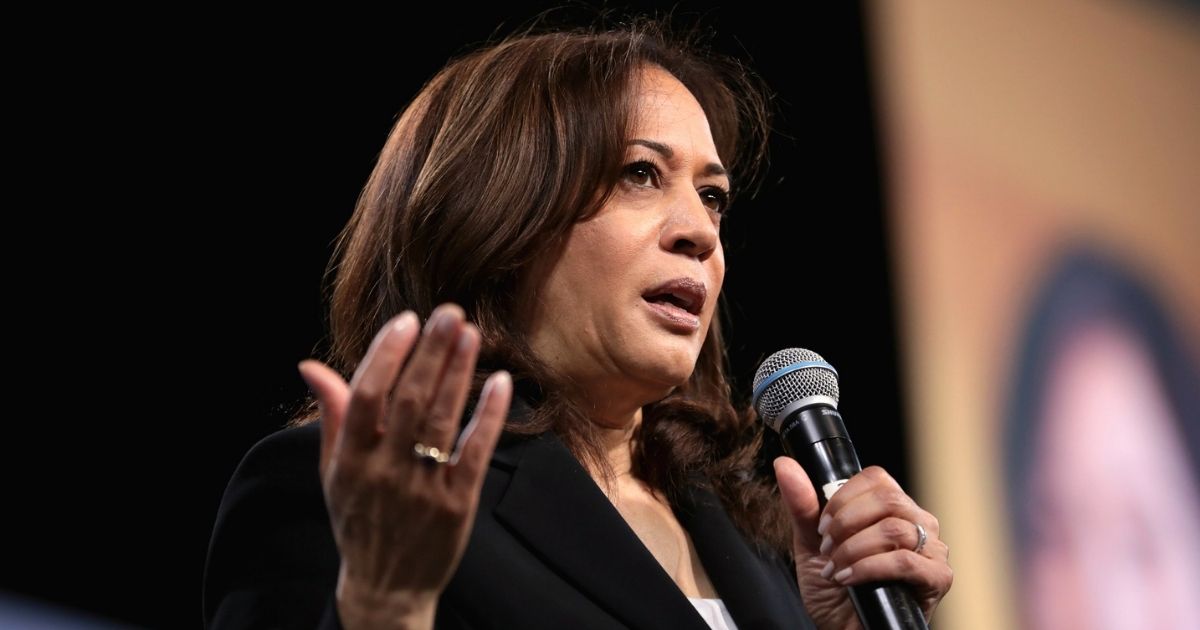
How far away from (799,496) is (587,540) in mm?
298

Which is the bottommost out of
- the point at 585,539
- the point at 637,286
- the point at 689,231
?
the point at 585,539

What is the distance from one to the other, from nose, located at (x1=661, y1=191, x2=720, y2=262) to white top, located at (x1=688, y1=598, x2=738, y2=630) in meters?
0.52

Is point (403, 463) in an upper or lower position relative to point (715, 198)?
lower

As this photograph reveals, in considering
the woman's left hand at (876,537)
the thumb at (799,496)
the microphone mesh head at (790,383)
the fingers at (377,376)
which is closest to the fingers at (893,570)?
the woman's left hand at (876,537)

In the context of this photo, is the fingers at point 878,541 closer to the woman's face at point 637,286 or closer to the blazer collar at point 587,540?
the blazer collar at point 587,540

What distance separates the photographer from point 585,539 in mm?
1491

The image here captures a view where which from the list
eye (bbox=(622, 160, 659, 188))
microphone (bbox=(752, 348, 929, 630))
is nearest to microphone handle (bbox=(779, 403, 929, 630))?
microphone (bbox=(752, 348, 929, 630))

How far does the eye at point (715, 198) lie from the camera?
1935mm

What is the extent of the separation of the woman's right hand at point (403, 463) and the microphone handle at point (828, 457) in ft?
1.90

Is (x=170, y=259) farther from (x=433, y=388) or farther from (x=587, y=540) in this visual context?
(x=433, y=388)

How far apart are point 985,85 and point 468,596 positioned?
8.24 ft

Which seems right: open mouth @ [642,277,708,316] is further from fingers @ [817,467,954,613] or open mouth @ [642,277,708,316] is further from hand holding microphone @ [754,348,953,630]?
fingers @ [817,467,954,613]

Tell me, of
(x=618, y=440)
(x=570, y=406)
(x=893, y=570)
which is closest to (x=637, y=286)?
(x=570, y=406)

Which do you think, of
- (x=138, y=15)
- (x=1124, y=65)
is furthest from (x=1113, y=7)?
(x=138, y=15)
